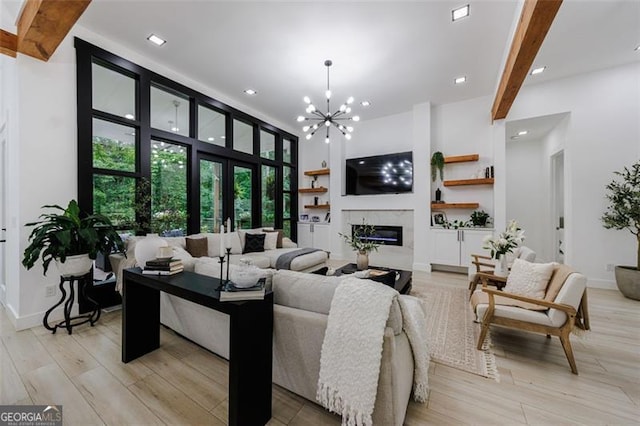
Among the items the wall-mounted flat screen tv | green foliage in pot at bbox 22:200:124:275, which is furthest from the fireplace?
green foliage in pot at bbox 22:200:124:275

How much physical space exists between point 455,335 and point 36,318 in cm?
442

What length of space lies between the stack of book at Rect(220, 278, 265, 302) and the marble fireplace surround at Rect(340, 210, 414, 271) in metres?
4.63

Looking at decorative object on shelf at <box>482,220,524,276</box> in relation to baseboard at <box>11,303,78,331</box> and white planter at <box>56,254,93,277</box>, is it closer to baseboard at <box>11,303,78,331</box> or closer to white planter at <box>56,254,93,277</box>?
white planter at <box>56,254,93,277</box>

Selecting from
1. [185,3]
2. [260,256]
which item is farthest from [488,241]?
[185,3]

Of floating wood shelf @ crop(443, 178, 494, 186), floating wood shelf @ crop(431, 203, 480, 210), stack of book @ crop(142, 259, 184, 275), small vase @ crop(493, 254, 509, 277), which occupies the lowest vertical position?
small vase @ crop(493, 254, 509, 277)

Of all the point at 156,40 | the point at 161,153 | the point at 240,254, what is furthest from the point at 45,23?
the point at 240,254

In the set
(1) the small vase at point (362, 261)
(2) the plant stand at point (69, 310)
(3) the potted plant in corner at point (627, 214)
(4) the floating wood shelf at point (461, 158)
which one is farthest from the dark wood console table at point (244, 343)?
(3) the potted plant in corner at point (627, 214)

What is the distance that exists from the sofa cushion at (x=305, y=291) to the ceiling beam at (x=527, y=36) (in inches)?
112

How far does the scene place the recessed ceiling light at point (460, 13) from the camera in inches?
108

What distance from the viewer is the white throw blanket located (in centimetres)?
128

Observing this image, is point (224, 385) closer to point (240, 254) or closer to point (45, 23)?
point (240, 254)

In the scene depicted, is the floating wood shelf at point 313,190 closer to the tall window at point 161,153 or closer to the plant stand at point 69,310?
the tall window at point 161,153

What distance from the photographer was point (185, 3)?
271 centimetres

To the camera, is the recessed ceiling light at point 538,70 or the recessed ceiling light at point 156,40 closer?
the recessed ceiling light at point 156,40
